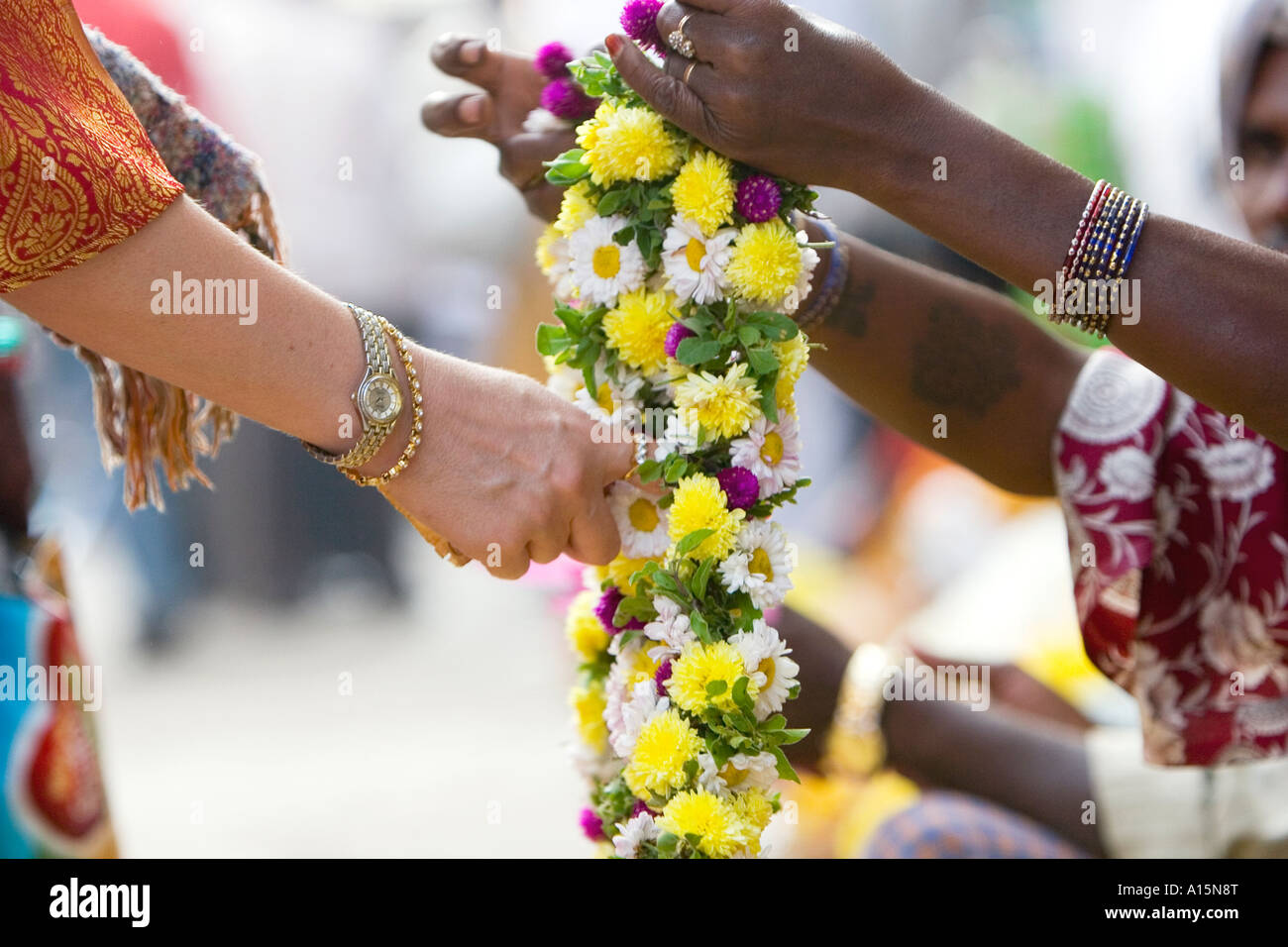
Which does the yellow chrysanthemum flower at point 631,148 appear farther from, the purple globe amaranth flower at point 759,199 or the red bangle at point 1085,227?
the red bangle at point 1085,227

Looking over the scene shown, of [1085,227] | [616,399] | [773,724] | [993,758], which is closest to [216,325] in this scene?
[616,399]

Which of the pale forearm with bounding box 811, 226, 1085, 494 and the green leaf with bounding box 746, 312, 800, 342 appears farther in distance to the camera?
the pale forearm with bounding box 811, 226, 1085, 494

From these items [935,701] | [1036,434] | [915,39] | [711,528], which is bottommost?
[935,701]

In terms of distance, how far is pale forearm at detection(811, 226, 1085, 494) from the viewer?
1.83 m

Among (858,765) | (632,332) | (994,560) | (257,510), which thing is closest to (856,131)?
(632,332)

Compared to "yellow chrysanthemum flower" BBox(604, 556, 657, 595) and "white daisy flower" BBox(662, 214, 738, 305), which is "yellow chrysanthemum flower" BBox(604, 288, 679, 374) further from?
"yellow chrysanthemum flower" BBox(604, 556, 657, 595)

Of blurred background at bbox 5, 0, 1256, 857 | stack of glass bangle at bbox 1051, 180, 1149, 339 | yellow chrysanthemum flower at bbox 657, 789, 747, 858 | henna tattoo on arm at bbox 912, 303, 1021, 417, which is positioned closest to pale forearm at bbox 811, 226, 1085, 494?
henna tattoo on arm at bbox 912, 303, 1021, 417

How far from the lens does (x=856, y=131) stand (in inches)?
53.4

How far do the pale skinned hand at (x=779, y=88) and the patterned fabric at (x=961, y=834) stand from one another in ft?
4.48

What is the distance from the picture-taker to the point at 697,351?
4.52 feet

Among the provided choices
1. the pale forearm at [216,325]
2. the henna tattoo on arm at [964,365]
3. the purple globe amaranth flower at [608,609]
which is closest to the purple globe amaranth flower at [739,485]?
the purple globe amaranth flower at [608,609]

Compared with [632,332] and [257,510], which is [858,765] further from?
[257,510]

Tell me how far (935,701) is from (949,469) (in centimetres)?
209

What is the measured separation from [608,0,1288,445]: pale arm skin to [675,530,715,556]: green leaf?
460 mm
